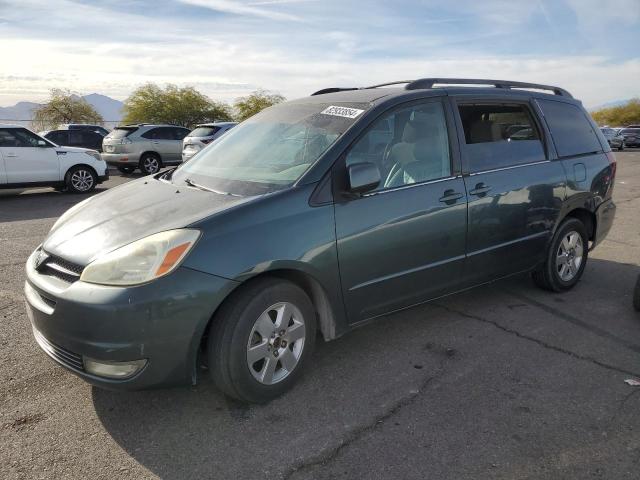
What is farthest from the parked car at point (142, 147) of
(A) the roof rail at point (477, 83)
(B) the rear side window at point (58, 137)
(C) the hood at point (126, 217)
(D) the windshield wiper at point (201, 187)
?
(A) the roof rail at point (477, 83)

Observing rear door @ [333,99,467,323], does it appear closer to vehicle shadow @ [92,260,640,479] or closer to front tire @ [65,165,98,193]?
vehicle shadow @ [92,260,640,479]

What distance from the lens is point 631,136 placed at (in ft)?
105

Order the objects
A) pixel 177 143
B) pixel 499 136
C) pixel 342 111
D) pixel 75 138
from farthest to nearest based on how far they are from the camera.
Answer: pixel 75 138
pixel 177 143
pixel 499 136
pixel 342 111

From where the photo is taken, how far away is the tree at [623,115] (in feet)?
173

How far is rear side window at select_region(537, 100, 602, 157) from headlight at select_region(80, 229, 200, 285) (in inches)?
136

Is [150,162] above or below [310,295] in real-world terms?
above

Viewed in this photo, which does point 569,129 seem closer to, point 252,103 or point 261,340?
point 261,340

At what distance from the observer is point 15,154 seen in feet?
36.2

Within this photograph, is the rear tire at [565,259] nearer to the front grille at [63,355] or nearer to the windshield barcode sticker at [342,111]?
the windshield barcode sticker at [342,111]

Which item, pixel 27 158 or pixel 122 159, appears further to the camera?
pixel 122 159

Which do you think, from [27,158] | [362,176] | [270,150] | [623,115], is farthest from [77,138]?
[623,115]

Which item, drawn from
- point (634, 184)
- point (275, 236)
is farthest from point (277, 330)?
point (634, 184)

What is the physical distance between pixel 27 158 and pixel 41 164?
0.28m

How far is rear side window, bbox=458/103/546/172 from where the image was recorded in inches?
158
